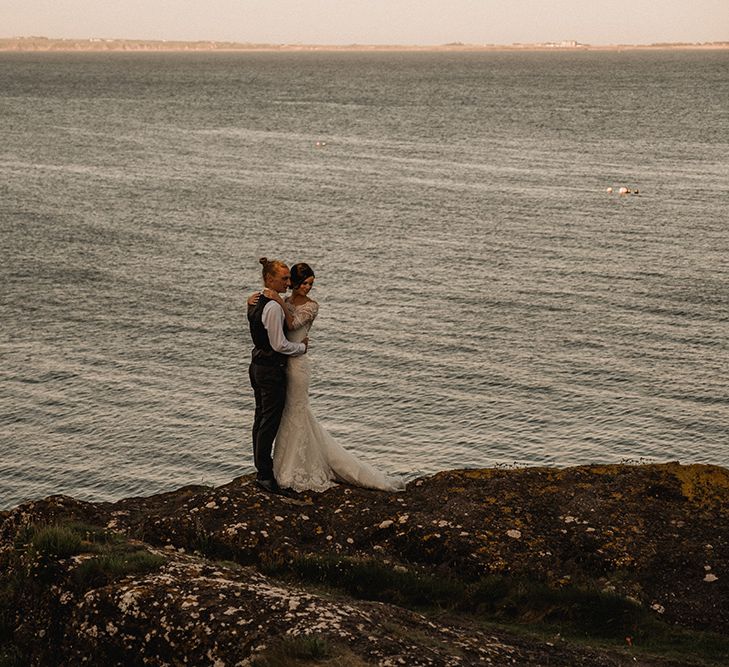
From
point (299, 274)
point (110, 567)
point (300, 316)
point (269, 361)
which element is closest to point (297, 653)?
point (110, 567)

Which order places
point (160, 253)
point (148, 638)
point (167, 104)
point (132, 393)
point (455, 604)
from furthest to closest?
point (167, 104) → point (160, 253) → point (132, 393) → point (455, 604) → point (148, 638)

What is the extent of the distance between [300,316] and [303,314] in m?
0.05

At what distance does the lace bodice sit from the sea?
16.6 m

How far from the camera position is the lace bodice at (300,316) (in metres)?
13.2

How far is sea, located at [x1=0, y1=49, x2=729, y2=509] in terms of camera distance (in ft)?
105

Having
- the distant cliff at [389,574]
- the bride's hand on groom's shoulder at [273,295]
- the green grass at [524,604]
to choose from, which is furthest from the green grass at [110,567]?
the bride's hand on groom's shoulder at [273,295]

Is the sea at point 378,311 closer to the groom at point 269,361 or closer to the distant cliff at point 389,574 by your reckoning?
the groom at point 269,361

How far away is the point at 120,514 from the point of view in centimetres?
1343

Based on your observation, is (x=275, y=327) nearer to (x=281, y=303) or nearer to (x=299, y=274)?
(x=281, y=303)

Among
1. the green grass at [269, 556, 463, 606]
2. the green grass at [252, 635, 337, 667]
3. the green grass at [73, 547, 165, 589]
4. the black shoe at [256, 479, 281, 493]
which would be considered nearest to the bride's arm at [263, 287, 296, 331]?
the black shoe at [256, 479, 281, 493]

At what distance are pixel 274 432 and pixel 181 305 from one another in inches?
1338

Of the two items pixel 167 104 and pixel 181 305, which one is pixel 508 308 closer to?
pixel 181 305

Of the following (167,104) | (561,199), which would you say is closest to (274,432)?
(561,199)

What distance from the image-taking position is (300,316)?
43.3 feet
